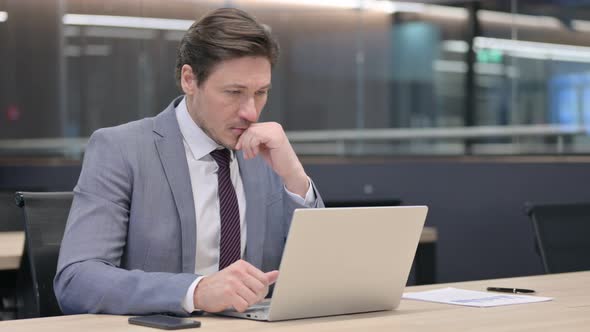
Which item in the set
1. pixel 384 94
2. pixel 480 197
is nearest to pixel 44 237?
pixel 480 197

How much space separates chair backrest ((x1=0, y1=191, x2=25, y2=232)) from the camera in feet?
11.6

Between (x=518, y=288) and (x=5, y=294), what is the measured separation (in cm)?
187

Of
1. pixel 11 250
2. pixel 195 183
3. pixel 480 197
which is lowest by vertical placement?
pixel 480 197

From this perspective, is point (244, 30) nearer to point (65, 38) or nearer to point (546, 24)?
point (546, 24)

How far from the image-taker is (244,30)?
7.13 feet

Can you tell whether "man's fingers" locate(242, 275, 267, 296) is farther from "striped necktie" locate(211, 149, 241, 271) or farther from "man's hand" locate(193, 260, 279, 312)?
"striped necktie" locate(211, 149, 241, 271)

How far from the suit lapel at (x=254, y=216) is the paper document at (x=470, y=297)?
36 centimetres

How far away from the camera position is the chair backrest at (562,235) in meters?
3.03

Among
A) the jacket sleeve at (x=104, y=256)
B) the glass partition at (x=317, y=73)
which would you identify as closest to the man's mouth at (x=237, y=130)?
the jacket sleeve at (x=104, y=256)

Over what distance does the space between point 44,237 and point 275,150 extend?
0.62 m

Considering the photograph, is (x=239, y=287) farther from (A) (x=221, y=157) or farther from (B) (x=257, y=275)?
(A) (x=221, y=157)

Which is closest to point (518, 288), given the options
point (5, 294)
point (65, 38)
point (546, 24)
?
point (5, 294)

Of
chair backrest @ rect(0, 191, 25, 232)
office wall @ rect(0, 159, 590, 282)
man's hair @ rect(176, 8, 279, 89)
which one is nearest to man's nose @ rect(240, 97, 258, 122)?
man's hair @ rect(176, 8, 279, 89)

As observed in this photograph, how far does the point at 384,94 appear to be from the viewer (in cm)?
662
